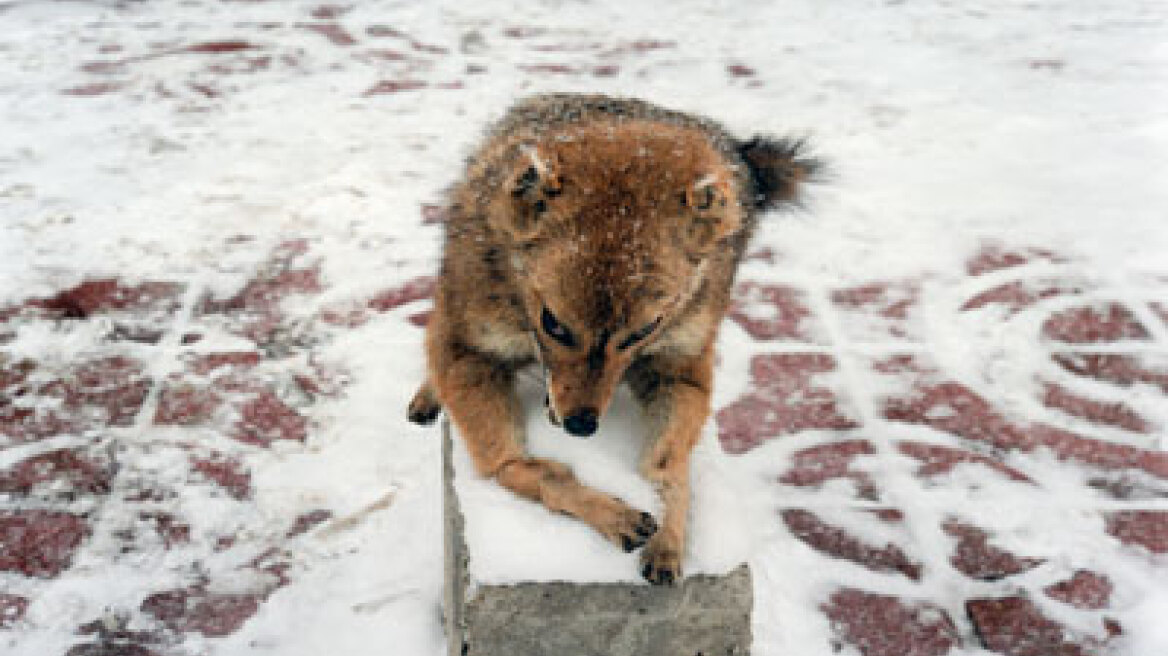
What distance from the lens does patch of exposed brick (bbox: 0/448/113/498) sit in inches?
123

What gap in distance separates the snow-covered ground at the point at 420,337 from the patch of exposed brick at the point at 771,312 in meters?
0.02

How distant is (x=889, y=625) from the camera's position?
2773 millimetres

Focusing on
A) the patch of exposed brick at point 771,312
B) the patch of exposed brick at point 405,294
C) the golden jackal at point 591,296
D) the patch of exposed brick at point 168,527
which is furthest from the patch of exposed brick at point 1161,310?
the patch of exposed brick at point 168,527

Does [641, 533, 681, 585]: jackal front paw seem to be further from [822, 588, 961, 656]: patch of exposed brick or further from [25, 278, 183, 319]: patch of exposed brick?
[25, 278, 183, 319]: patch of exposed brick

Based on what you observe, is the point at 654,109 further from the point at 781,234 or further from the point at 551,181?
the point at 781,234

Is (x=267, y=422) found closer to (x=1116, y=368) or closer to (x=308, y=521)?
(x=308, y=521)

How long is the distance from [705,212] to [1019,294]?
2710 millimetres

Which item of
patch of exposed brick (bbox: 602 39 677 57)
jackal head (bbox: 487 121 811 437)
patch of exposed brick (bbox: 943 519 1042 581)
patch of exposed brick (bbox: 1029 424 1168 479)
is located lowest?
patch of exposed brick (bbox: 943 519 1042 581)

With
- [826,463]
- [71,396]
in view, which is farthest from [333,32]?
[826,463]

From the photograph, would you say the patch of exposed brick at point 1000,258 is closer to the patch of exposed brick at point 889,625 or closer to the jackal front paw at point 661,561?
the patch of exposed brick at point 889,625

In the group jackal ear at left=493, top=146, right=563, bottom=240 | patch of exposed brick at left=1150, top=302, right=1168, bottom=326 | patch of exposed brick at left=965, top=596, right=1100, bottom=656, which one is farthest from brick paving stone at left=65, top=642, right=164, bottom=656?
patch of exposed brick at left=1150, top=302, right=1168, bottom=326

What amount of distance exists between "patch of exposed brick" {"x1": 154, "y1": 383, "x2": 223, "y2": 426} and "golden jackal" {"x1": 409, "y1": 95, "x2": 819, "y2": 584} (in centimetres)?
104

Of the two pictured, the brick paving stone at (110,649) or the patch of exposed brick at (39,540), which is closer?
the brick paving stone at (110,649)

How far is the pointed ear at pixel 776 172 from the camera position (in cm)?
380
